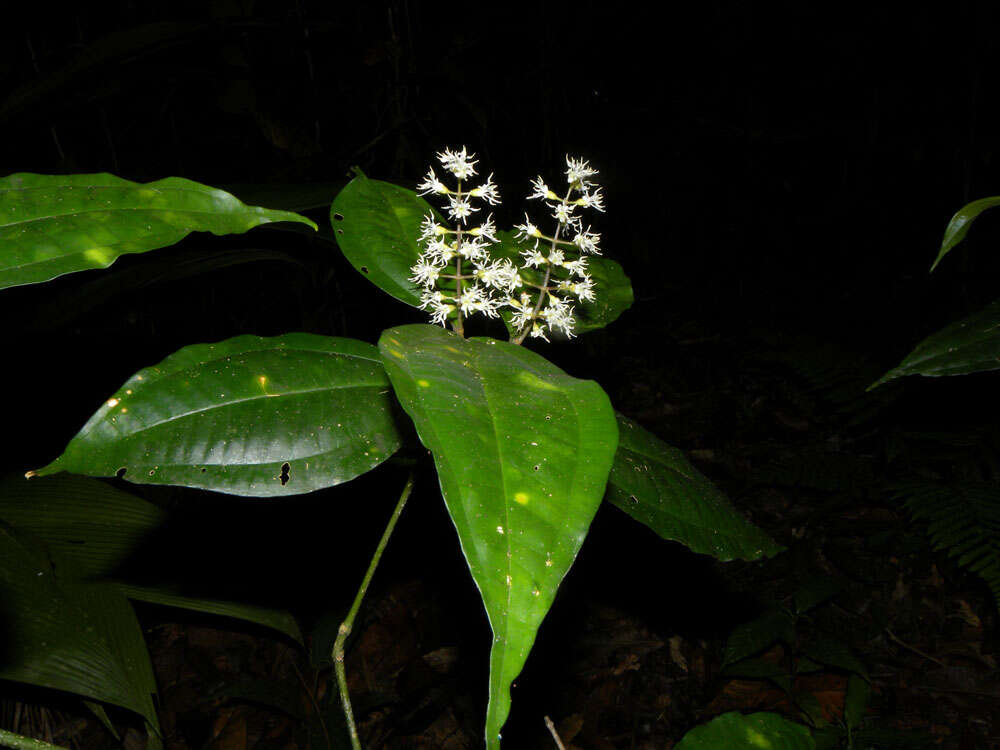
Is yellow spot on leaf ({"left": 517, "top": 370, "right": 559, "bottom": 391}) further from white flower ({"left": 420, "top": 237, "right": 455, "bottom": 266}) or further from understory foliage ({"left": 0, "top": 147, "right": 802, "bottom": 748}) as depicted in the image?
white flower ({"left": 420, "top": 237, "right": 455, "bottom": 266})

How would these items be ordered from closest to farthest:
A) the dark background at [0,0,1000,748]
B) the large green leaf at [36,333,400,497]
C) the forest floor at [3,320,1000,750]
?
the large green leaf at [36,333,400,497] → the dark background at [0,0,1000,748] → the forest floor at [3,320,1000,750]

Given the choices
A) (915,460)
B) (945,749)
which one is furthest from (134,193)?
(915,460)

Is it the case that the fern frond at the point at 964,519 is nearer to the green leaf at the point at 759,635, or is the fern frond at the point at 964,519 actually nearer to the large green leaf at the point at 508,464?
the green leaf at the point at 759,635

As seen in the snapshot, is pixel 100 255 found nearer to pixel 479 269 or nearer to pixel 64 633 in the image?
pixel 479 269

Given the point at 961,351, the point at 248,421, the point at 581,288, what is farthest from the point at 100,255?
the point at 961,351

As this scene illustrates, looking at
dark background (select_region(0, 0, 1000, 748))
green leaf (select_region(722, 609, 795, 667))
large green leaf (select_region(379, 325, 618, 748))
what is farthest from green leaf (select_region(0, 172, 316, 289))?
green leaf (select_region(722, 609, 795, 667))

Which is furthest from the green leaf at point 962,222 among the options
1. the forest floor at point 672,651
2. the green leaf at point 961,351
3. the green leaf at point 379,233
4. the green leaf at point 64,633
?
the forest floor at point 672,651
